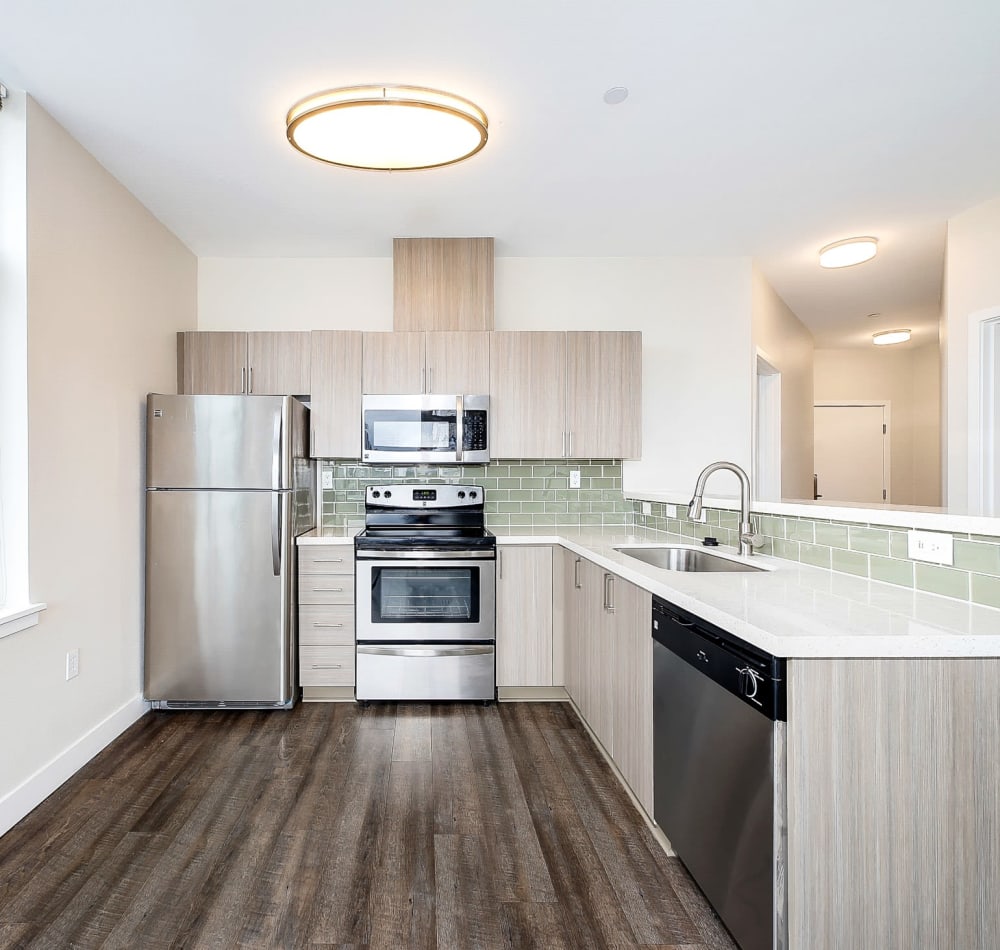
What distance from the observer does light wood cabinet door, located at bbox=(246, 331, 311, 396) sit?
371 cm

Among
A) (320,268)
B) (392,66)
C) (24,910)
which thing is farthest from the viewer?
(320,268)

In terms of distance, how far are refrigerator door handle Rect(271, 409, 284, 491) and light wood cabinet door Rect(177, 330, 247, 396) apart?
575 millimetres

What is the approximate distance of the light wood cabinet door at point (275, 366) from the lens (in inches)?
146

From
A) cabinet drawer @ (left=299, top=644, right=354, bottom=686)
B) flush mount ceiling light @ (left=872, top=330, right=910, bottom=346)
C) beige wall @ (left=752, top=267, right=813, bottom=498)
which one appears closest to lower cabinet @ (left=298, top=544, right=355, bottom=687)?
cabinet drawer @ (left=299, top=644, right=354, bottom=686)

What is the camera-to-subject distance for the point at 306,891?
6.20 ft

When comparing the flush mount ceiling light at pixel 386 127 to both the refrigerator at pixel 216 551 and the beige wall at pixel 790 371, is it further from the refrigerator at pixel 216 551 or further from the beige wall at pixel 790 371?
the beige wall at pixel 790 371

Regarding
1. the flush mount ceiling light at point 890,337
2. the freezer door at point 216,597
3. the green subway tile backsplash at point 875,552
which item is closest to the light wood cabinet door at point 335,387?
the freezer door at point 216,597

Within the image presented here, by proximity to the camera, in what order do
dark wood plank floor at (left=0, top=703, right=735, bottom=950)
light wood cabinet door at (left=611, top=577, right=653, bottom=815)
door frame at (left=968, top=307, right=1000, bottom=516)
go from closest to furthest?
dark wood plank floor at (left=0, top=703, right=735, bottom=950) < light wood cabinet door at (left=611, top=577, right=653, bottom=815) < door frame at (left=968, top=307, right=1000, bottom=516)

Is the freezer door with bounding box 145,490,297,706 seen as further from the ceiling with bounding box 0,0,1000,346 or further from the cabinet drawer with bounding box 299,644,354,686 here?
the ceiling with bounding box 0,0,1000,346

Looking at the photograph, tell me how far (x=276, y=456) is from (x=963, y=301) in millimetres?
3895

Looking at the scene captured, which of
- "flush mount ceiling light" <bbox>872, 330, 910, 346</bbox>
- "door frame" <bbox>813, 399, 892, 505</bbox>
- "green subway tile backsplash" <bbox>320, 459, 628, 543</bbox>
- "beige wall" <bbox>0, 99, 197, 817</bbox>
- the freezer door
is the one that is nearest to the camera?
"beige wall" <bbox>0, 99, 197, 817</bbox>

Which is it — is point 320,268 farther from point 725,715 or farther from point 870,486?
point 870,486

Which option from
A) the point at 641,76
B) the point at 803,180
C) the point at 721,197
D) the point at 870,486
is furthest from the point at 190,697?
the point at 870,486

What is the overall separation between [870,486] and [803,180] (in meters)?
5.04
